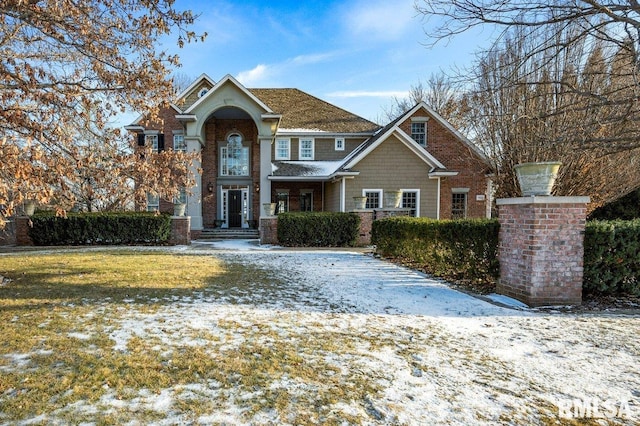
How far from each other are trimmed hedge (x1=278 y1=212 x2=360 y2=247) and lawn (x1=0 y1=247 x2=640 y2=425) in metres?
8.05

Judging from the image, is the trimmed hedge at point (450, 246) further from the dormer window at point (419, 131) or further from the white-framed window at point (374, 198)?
the dormer window at point (419, 131)

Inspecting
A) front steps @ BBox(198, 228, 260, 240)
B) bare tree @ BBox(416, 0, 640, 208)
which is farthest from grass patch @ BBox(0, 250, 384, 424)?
front steps @ BBox(198, 228, 260, 240)

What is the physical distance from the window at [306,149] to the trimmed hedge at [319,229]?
6.97 metres

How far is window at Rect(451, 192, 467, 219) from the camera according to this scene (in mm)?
18562

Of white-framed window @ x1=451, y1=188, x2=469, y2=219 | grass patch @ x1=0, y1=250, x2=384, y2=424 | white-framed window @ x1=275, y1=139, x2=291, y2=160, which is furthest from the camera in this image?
white-framed window @ x1=275, y1=139, x2=291, y2=160

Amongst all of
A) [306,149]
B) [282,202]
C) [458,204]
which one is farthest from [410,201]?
[282,202]

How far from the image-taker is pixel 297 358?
123 inches

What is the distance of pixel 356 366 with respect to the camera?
Result: 2988mm

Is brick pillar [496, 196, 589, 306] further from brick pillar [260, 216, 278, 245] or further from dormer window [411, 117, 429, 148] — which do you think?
dormer window [411, 117, 429, 148]

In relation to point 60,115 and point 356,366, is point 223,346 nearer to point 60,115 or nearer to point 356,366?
point 356,366

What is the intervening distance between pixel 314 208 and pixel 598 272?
50.0 ft

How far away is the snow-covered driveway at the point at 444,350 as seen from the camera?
2.37 metres

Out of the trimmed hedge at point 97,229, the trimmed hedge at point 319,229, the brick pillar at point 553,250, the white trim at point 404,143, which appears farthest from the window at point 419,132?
the brick pillar at point 553,250

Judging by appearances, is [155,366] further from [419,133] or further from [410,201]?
[419,133]
